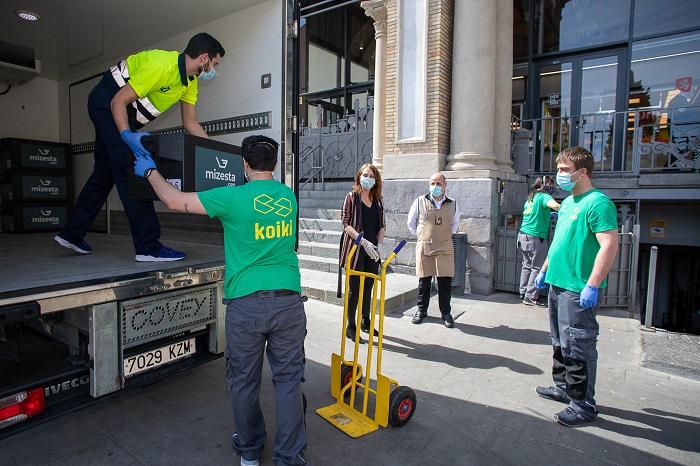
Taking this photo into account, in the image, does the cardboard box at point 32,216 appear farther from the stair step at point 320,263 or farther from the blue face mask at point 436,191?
the blue face mask at point 436,191

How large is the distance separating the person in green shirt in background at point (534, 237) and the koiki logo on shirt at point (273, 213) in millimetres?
4998

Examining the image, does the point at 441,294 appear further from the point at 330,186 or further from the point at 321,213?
the point at 330,186

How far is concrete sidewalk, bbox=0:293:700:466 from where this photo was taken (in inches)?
106

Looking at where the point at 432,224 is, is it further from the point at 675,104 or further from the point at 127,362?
the point at 675,104

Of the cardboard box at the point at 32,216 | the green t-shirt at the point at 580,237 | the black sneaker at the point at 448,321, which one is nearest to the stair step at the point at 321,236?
the black sneaker at the point at 448,321

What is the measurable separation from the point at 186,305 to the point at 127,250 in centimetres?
130

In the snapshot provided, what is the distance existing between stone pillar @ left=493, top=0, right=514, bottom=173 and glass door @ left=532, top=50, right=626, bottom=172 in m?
1.78

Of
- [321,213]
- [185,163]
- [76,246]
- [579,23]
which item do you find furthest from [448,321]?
[579,23]

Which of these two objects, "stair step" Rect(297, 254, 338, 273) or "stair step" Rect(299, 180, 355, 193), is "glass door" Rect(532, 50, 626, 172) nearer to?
"stair step" Rect(299, 180, 355, 193)

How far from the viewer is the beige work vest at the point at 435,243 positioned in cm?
526

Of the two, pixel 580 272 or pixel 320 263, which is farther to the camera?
pixel 320 263

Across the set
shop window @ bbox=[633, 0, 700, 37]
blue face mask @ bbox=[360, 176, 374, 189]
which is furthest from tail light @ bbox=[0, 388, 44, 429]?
shop window @ bbox=[633, 0, 700, 37]

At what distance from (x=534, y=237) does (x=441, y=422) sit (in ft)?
13.7

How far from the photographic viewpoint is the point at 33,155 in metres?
5.40
